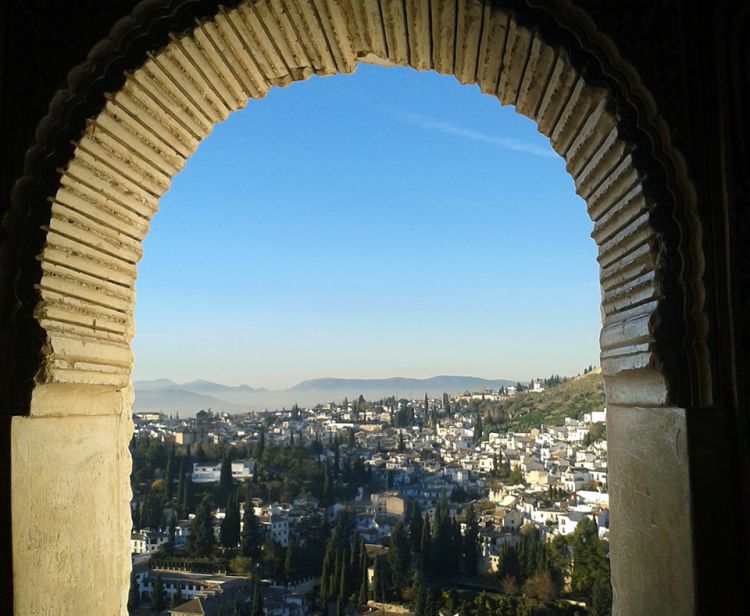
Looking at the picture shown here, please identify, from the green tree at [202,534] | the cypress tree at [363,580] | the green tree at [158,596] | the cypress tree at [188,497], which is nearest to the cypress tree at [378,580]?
the cypress tree at [363,580]

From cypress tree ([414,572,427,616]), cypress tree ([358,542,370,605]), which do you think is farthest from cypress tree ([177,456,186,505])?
cypress tree ([414,572,427,616])

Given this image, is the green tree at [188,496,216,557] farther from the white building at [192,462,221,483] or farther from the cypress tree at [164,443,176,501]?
the white building at [192,462,221,483]

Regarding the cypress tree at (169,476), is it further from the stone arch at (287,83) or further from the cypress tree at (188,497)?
the stone arch at (287,83)

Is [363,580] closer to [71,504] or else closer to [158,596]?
[158,596]

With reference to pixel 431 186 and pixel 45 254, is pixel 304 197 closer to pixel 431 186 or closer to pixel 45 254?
pixel 431 186

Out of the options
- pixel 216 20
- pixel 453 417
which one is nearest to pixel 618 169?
pixel 216 20

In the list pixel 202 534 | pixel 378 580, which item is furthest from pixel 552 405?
pixel 202 534
